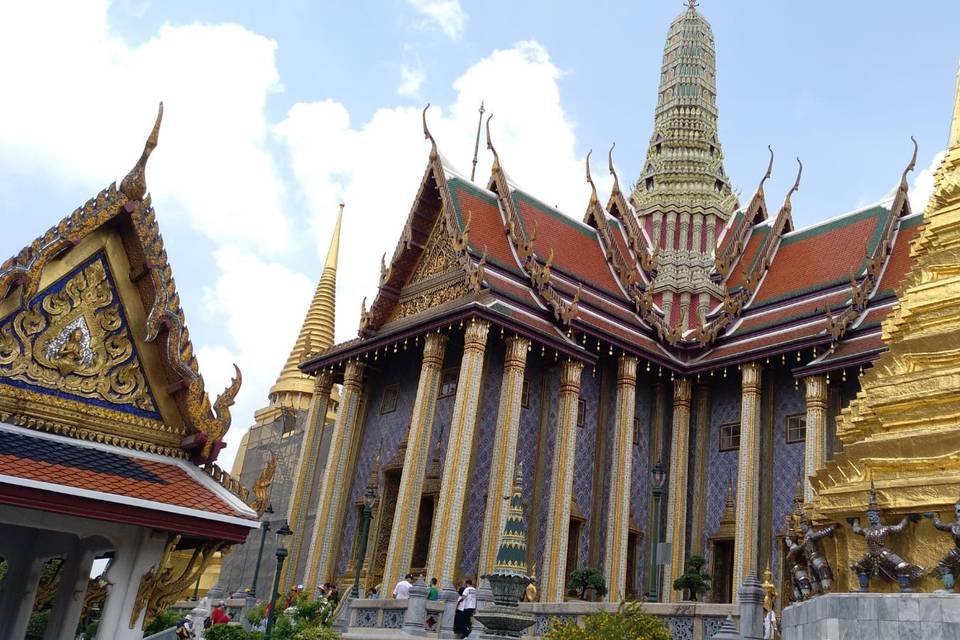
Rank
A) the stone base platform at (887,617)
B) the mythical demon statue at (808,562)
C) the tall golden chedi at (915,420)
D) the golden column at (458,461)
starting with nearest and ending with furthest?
the stone base platform at (887,617) < the tall golden chedi at (915,420) < the mythical demon statue at (808,562) < the golden column at (458,461)

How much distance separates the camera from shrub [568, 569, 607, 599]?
52.4 ft

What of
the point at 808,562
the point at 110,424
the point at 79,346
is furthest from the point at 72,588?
the point at 808,562

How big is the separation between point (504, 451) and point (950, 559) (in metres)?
9.27

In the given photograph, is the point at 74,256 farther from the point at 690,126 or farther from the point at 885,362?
the point at 690,126

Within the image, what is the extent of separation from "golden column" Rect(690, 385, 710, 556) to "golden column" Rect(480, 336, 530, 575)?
4.15 meters

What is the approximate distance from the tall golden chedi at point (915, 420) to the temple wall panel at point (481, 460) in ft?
25.0

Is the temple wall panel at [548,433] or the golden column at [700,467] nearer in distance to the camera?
the temple wall panel at [548,433]

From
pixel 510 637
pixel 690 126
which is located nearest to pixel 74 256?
pixel 510 637

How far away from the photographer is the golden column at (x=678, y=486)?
58.5 ft

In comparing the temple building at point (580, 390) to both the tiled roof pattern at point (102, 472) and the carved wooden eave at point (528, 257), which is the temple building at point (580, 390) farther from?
the tiled roof pattern at point (102, 472)

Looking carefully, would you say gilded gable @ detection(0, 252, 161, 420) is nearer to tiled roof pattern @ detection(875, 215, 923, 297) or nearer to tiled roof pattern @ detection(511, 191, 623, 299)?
tiled roof pattern @ detection(511, 191, 623, 299)

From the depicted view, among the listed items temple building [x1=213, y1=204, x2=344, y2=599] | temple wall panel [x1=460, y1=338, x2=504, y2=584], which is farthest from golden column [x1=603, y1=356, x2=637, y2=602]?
temple building [x1=213, y1=204, x2=344, y2=599]

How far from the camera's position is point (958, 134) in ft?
36.4

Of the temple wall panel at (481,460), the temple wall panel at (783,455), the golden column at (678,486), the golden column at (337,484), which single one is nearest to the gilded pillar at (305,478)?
the golden column at (337,484)
